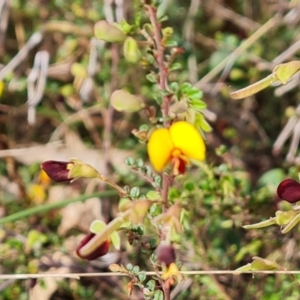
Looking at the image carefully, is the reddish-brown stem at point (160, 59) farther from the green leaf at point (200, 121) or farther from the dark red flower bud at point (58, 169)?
the dark red flower bud at point (58, 169)

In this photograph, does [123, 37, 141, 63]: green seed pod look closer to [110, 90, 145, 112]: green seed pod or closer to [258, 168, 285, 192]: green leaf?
[110, 90, 145, 112]: green seed pod

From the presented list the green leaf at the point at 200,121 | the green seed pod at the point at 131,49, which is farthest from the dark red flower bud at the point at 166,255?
the green seed pod at the point at 131,49

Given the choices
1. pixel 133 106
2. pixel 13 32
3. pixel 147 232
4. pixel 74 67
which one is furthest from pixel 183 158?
pixel 13 32

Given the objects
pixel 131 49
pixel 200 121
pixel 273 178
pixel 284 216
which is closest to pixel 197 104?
pixel 200 121

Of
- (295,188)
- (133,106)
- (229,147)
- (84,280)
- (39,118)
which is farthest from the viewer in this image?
(39,118)

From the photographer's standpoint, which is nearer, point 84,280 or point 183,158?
point 183,158

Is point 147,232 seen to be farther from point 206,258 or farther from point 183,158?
point 183,158

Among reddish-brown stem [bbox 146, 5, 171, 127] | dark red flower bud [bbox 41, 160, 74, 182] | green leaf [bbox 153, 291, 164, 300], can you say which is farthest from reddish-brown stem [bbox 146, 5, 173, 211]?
green leaf [bbox 153, 291, 164, 300]
